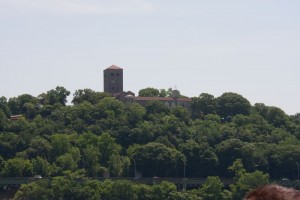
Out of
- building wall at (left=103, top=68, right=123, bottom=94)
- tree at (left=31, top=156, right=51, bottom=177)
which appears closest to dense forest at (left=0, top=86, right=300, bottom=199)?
tree at (left=31, top=156, right=51, bottom=177)

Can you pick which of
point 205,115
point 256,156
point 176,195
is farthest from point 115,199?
point 205,115

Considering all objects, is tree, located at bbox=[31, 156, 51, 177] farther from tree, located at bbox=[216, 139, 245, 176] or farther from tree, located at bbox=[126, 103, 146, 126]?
tree, located at bbox=[126, 103, 146, 126]

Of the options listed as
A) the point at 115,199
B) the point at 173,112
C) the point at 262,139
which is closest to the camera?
the point at 115,199

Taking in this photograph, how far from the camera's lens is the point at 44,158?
94625mm

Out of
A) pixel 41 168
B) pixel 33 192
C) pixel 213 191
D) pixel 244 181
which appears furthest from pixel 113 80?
pixel 33 192

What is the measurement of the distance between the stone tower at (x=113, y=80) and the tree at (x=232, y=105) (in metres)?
20.8

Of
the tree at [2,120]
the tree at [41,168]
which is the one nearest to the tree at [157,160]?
the tree at [41,168]

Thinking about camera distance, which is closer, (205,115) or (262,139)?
(262,139)

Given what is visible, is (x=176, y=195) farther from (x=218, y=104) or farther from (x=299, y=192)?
(x=299, y=192)

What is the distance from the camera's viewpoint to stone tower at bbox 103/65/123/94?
14148cm

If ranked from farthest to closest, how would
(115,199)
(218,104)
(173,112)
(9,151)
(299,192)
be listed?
(218,104) → (173,112) → (9,151) → (115,199) → (299,192)

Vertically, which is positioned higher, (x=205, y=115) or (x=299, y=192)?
(x=205, y=115)

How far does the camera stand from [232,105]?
122625 millimetres

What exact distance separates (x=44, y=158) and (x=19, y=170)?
5201mm
